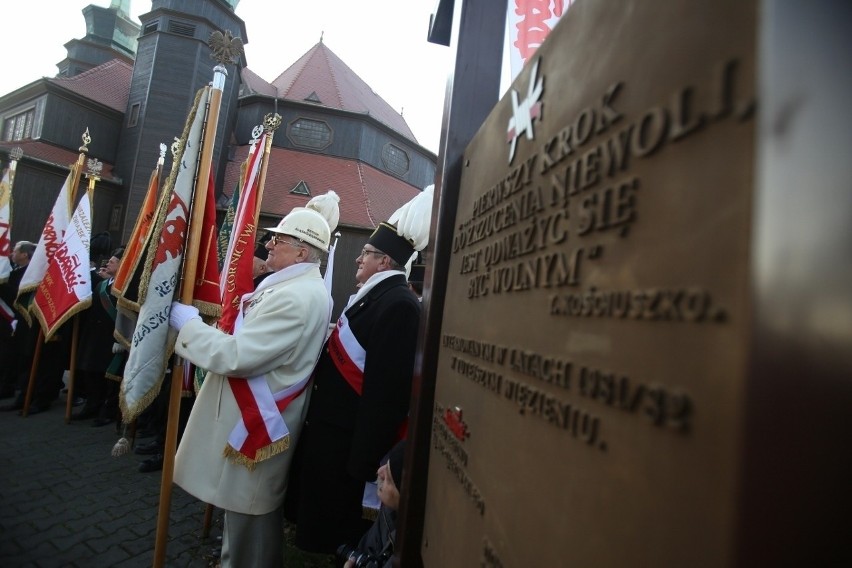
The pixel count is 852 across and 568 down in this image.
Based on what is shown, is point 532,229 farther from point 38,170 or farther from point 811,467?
point 38,170

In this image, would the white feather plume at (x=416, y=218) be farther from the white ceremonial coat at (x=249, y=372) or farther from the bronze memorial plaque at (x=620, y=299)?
the bronze memorial plaque at (x=620, y=299)

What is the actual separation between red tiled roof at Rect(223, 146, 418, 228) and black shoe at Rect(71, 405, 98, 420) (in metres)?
12.4

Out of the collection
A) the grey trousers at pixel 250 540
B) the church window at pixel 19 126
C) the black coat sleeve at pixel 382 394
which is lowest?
the grey trousers at pixel 250 540

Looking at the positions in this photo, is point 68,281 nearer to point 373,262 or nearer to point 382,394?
point 373,262

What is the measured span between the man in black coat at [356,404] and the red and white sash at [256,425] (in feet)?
0.65

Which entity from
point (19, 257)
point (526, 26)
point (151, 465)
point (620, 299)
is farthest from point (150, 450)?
point (620, 299)

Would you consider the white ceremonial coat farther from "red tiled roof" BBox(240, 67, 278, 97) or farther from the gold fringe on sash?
"red tiled roof" BBox(240, 67, 278, 97)

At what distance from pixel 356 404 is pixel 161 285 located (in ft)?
4.54

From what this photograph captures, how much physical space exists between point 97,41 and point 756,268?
3512 centimetres

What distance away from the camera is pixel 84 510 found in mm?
3637

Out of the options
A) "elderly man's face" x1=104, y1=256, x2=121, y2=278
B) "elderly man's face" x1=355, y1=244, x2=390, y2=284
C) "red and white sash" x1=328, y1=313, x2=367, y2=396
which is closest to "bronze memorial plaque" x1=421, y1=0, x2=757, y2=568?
"red and white sash" x1=328, y1=313, x2=367, y2=396

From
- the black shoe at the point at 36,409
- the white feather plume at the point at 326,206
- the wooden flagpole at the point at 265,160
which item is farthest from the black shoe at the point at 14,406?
the white feather plume at the point at 326,206

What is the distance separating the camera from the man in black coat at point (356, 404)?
2.42m

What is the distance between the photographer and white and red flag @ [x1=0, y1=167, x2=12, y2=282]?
21.7 ft
